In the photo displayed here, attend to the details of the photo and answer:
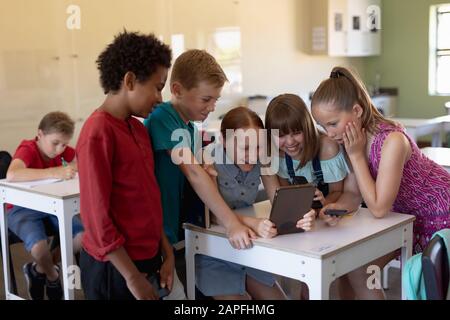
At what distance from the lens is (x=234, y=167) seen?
198 centimetres

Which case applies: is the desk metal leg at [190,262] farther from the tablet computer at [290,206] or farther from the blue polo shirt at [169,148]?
→ the tablet computer at [290,206]

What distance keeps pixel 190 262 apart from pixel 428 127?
3.50 m

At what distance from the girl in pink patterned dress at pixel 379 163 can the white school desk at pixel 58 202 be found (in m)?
1.14

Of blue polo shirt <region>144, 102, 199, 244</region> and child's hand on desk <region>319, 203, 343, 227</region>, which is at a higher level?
blue polo shirt <region>144, 102, 199, 244</region>

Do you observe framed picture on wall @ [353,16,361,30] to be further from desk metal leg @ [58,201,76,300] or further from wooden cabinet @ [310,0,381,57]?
desk metal leg @ [58,201,76,300]

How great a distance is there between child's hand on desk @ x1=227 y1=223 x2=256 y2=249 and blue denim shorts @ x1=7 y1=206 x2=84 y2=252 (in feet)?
4.27

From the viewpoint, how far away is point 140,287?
1566 mm

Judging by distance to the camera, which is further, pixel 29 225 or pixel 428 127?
pixel 428 127

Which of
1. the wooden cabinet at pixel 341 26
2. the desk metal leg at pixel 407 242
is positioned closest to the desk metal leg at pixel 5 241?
the desk metal leg at pixel 407 242

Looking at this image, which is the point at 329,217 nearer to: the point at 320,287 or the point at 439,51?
the point at 320,287

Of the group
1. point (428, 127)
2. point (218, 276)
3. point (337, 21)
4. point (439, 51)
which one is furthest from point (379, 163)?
point (439, 51)

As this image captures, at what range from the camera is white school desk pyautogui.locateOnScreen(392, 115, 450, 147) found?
4.68 meters

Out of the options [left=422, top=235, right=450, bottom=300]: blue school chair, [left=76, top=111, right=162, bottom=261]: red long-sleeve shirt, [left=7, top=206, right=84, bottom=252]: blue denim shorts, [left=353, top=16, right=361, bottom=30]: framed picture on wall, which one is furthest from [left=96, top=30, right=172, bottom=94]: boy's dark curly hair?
[left=353, top=16, right=361, bottom=30]: framed picture on wall

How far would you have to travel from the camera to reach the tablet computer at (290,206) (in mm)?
1651
